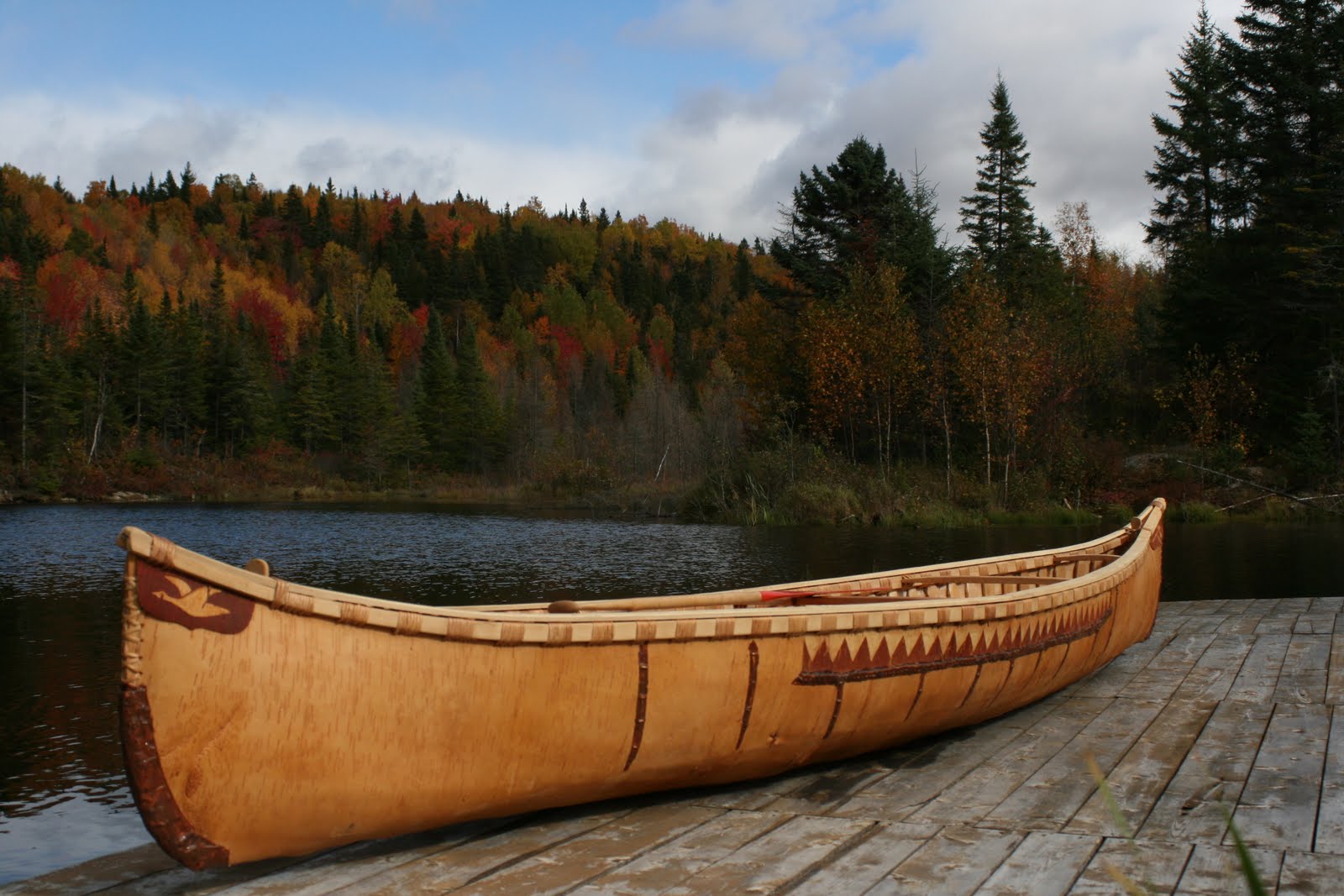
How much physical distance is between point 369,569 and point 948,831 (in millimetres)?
14368

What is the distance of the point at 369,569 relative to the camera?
664 inches

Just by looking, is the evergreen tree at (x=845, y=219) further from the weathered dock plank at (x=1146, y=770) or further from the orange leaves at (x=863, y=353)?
the weathered dock plank at (x=1146, y=770)

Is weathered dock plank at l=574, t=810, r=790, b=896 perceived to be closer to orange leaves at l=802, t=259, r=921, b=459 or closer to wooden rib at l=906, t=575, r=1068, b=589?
wooden rib at l=906, t=575, r=1068, b=589

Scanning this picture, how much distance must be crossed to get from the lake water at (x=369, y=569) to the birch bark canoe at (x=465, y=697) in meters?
2.19

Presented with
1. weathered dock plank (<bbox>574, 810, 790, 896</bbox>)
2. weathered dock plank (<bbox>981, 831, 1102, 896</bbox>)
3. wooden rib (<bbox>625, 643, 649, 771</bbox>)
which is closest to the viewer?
weathered dock plank (<bbox>981, 831, 1102, 896</bbox>)

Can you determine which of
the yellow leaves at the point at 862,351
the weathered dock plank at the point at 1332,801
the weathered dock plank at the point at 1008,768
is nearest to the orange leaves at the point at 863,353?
the yellow leaves at the point at 862,351

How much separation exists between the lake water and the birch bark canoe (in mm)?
2188

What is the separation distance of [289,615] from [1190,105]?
43.9 meters

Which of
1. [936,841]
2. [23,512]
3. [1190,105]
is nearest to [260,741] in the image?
[936,841]

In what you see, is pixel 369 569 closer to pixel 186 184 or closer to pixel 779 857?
pixel 779 857

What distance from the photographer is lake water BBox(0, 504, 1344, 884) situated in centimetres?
592

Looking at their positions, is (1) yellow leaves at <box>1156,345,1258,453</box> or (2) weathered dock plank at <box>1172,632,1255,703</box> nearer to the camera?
(2) weathered dock plank at <box>1172,632,1255,703</box>

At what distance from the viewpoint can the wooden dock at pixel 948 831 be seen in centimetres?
330

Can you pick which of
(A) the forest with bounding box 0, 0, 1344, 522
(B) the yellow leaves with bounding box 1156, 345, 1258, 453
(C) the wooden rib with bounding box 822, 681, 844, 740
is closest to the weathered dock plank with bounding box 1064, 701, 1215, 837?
(C) the wooden rib with bounding box 822, 681, 844, 740
